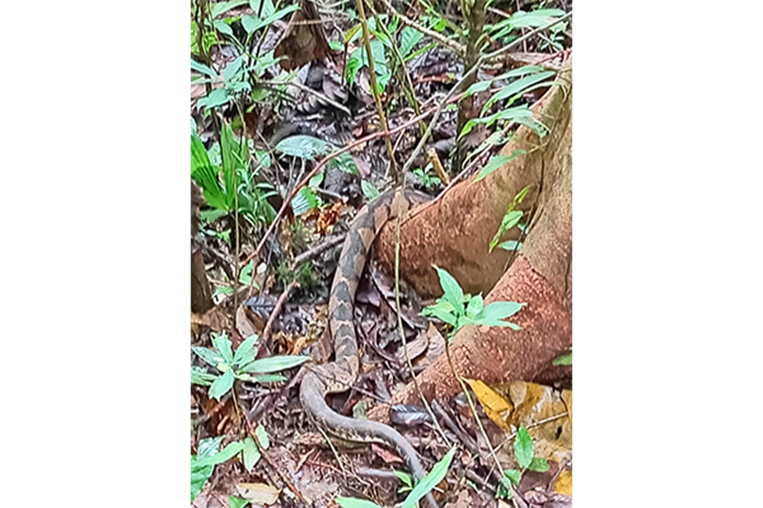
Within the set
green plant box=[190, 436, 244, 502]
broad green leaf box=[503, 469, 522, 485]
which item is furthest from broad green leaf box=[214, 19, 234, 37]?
broad green leaf box=[503, 469, 522, 485]

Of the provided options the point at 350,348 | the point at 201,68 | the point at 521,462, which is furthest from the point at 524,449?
the point at 201,68

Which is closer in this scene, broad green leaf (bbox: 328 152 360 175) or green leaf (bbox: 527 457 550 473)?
green leaf (bbox: 527 457 550 473)

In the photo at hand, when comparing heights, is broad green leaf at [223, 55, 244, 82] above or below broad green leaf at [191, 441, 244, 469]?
above

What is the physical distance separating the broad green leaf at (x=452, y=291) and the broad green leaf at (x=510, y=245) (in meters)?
0.14

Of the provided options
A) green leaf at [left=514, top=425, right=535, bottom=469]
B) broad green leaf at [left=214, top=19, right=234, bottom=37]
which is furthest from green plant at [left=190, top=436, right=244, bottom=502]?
broad green leaf at [left=214, top=19, right=234, bottom=37]

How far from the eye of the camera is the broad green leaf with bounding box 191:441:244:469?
1725mm

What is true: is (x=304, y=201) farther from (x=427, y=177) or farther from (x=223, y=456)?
(x=223, y=456)

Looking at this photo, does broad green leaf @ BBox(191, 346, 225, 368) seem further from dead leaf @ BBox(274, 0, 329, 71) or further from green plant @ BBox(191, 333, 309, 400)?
dead leaf @ BBox(274, 0, 329, 71)

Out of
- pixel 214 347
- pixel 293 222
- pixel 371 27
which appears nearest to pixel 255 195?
pixel 293 222

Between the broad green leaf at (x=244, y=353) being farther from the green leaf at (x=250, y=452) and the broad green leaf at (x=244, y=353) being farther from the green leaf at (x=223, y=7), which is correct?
the green leaf at (x=223, y=7)

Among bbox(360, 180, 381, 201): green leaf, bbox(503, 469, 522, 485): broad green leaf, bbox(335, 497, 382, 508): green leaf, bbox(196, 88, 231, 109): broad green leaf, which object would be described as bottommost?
bbox(335, 497, 382, 508): green leaf

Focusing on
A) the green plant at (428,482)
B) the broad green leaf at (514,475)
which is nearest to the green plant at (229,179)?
the green plant at (428,482)

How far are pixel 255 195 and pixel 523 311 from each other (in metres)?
0.71

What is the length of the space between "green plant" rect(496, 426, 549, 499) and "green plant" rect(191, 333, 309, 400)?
546 mm
